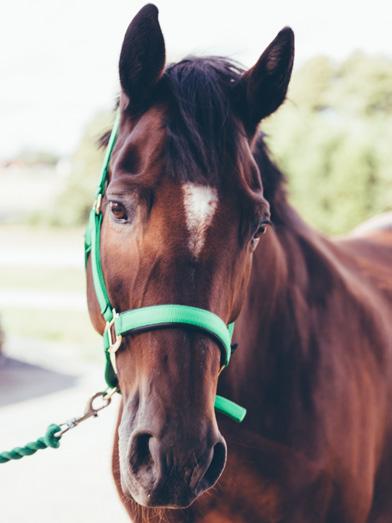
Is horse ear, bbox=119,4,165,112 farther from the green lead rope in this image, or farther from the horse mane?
the green lead rope

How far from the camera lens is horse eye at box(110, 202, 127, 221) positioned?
5.83 ft

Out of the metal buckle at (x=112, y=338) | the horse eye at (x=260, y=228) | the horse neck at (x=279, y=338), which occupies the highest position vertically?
the horse eye at (x=260, y=228)

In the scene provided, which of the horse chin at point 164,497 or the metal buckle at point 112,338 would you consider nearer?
the horse chin at point 164,497

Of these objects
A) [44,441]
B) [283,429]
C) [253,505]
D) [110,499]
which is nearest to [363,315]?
[283,429]

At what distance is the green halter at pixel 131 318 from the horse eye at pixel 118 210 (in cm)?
21

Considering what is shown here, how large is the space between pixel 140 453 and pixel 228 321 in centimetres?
45

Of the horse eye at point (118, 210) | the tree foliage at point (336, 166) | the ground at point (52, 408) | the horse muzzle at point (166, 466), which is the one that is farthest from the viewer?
the tree foliage at point (336, 166)

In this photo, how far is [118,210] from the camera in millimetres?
1793

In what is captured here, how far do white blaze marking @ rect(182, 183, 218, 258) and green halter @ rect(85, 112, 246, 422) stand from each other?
0.16 m

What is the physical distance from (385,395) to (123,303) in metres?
1.27

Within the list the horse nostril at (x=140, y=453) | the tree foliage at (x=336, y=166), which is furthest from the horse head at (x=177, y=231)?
the tree foliage at (x=336, y=166)

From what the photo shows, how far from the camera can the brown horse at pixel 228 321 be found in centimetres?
160

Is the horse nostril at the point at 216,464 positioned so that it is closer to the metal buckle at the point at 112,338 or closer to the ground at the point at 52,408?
the metal buckle at the point at 112,338

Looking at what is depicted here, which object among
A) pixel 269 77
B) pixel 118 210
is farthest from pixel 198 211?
pixel 269 77
